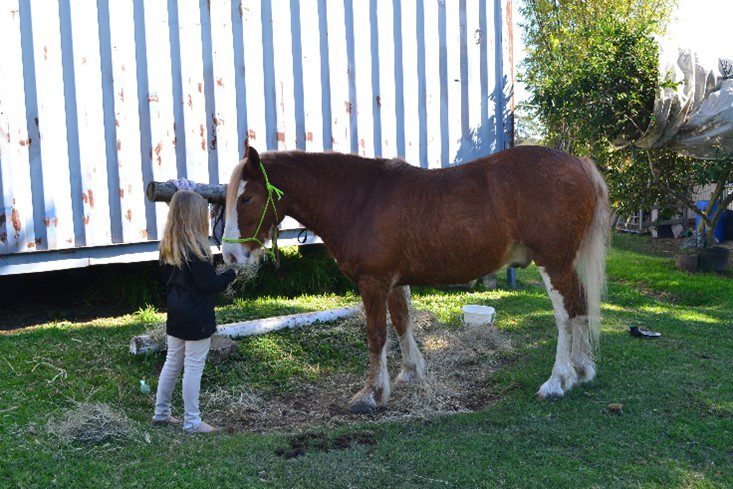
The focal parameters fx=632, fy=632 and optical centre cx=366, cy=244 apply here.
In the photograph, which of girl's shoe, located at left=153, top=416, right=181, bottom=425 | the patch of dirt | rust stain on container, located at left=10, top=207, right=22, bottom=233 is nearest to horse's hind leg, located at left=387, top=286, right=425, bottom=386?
the patch of dirt

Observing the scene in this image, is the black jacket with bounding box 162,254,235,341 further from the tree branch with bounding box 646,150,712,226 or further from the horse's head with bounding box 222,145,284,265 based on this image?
the tree branch with bounding box 646,150,712,226

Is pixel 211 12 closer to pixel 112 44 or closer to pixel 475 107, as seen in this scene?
pixel 112 44

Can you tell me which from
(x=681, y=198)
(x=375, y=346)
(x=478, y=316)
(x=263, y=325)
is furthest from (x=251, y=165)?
(x=681, y=198)

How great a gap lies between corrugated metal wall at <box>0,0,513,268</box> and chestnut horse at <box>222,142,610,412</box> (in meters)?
2.32

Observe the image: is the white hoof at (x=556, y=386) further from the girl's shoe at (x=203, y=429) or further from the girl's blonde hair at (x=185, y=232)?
the girl's blonde hair at (x=185, y=232)

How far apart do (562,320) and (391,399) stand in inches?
55.8

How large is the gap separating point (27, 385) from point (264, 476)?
2428mm

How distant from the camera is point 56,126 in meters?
5.87

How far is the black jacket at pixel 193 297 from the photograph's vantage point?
4.03 meters

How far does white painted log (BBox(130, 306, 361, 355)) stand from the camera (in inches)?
206

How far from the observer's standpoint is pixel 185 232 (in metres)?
4.04

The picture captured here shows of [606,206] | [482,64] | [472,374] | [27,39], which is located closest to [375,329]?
[472,374]

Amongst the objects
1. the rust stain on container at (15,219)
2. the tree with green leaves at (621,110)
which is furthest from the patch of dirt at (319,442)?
the tree with green leaves at (621,110)

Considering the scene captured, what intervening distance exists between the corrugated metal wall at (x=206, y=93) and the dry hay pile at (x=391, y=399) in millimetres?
2427
